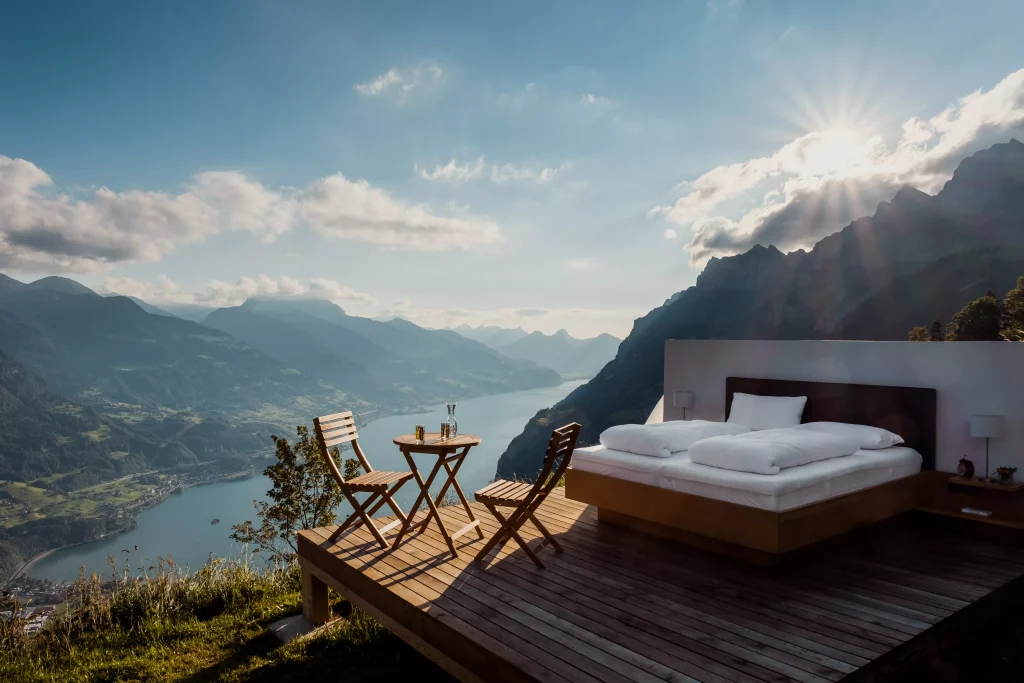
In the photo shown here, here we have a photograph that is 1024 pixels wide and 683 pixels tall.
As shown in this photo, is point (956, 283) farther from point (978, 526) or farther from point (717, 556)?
point (717, 556)

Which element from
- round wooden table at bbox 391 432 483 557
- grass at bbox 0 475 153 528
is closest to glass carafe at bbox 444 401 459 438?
round wooden table at bbox 391 432 483 557

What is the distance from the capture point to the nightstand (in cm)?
435

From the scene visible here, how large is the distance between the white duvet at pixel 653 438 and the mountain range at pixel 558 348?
4090 centimetres

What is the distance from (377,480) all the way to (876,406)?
4.07m

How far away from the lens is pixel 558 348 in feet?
212

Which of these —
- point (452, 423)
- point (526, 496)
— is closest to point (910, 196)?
point (452, 423)

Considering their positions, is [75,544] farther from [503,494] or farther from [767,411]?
[767,411]

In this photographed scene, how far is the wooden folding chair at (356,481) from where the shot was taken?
3842mm

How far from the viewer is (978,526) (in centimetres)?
446

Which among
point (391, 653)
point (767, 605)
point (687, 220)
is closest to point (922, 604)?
point (767, 605)

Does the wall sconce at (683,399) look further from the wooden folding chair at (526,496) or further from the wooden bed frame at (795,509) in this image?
the wooden folding chair at (526,496)

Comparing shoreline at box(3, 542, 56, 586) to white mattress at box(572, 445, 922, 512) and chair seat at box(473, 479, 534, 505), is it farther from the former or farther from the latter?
white mattress at box(572, 445, 922, 512)

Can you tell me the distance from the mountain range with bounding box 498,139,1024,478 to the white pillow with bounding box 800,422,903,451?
73.4 feet

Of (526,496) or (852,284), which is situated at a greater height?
(852,284)
